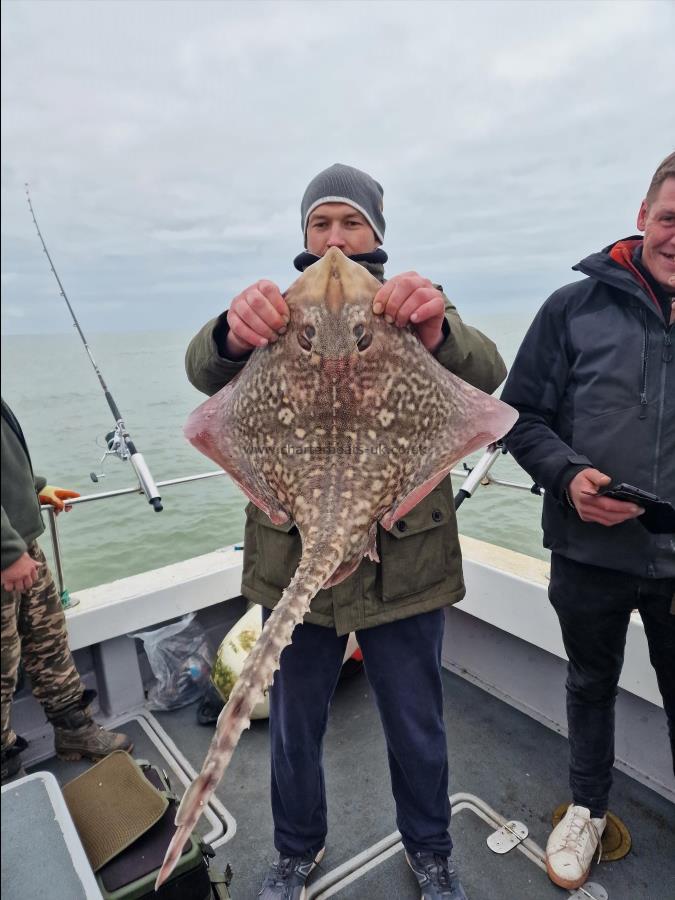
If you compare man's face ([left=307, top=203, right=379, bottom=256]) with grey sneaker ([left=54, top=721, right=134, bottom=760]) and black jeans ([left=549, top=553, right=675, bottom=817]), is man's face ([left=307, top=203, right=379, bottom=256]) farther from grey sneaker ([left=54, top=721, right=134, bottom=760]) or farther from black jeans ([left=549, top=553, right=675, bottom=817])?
grey sneaker ([left=54, top=721, right=134, bottom=760])

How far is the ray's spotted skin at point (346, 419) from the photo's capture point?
1556 mm

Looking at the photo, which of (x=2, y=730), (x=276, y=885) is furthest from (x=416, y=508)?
(x=276, y=885)

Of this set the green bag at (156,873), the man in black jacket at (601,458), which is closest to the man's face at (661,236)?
the man in black jacket at (601,458)

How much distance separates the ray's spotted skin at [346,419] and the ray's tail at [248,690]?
11 centimetres

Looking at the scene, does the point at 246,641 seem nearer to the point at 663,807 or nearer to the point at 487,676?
the point at 487,676

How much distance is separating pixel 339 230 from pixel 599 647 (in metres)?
2.02

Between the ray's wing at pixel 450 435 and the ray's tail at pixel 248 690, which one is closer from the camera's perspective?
the ray's tail at pixel 248 690

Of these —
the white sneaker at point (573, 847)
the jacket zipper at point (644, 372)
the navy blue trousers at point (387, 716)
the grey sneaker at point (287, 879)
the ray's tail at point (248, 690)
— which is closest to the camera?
the ray's tail at point (248, 690)

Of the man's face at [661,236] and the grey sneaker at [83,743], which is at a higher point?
the man's face at [661,236]

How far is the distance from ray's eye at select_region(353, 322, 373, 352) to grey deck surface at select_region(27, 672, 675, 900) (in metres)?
2.47

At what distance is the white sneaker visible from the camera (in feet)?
8.43

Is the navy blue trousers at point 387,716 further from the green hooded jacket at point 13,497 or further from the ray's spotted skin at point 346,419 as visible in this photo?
the green hooded jacket at point 13,497

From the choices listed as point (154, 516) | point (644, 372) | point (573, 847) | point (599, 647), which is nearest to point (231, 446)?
point (644, 372)

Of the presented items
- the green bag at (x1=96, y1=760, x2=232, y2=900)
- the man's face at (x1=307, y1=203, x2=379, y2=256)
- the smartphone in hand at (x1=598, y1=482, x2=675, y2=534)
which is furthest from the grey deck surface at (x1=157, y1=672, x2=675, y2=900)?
the man's face at (x1=307, y1=203, x2=379, y2=256)
